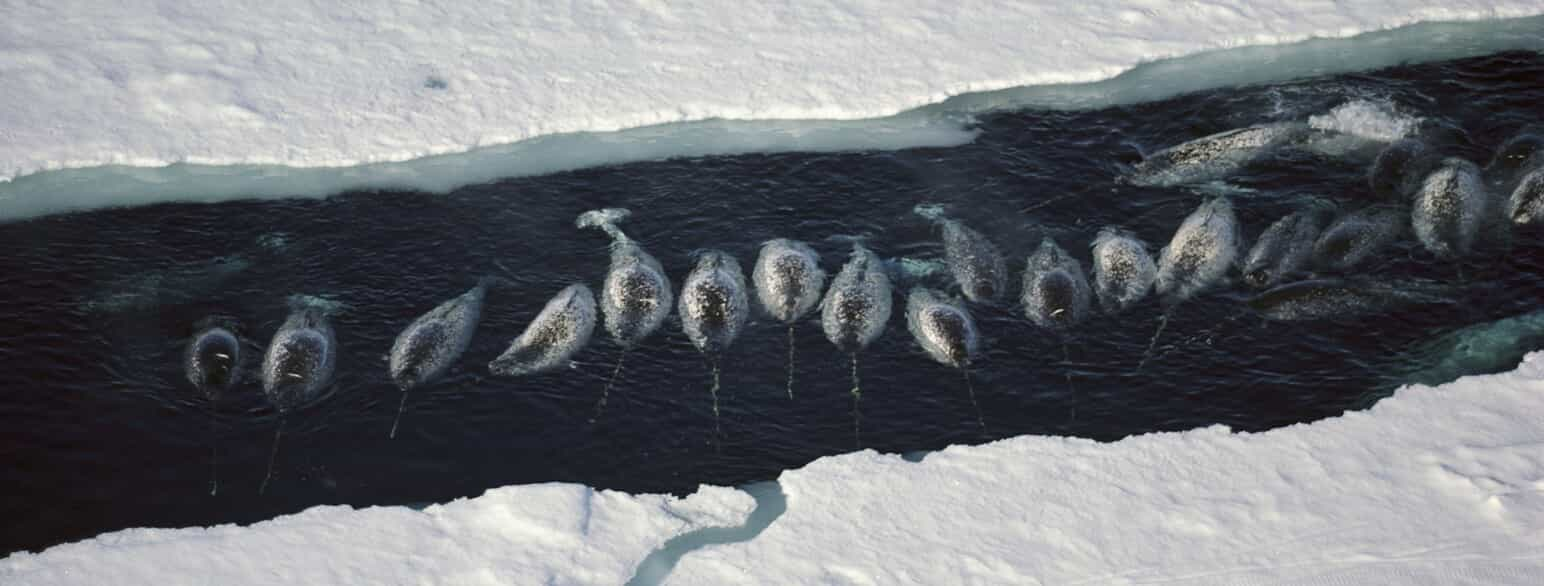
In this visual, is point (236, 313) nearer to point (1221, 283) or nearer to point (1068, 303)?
point (1068, 303)

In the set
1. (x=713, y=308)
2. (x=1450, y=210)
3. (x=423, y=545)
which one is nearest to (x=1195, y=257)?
(x=1450, y=210)

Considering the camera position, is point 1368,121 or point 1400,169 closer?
point 1400,169

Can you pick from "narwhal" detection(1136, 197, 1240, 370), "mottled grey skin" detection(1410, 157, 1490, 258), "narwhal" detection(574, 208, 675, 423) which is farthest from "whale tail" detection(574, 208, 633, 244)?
"mottled grey skin" detection(1410, 157, 1490, 258)

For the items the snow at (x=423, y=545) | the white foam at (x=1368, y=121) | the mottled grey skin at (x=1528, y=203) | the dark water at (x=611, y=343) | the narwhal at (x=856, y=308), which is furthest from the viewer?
the white foam at (x=1368, y=121)

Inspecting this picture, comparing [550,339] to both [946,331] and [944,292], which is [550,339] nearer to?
[946,331]

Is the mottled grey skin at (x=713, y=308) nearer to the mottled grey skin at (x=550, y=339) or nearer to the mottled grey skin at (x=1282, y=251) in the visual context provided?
the mottled grey skin at (x=550, y=339)

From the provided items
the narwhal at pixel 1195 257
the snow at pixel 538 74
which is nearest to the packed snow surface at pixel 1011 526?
the narwhal at pixel 1195 257
